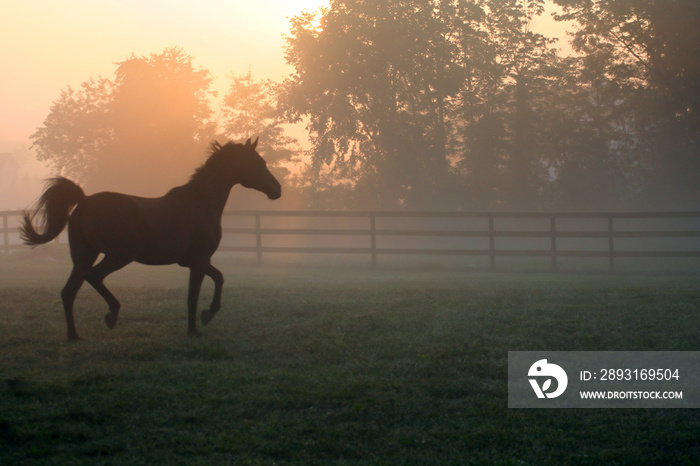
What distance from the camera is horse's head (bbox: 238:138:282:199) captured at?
7441mm

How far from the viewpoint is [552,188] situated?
30.8 metres

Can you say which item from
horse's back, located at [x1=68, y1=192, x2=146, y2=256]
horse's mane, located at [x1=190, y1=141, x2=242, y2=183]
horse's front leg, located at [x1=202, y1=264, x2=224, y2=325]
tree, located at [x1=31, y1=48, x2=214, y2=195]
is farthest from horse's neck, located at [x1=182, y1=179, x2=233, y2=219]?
tree, located at [x1=31, y1=48, x2=214, y2=195]

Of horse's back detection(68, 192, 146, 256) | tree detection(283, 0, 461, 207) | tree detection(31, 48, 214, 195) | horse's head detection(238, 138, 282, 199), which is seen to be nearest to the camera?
horse's back detection(68, 192, 146, 256)

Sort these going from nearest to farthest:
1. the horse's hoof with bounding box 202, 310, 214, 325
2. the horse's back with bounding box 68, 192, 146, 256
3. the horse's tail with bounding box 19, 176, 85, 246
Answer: the horse's back with bounding box 68, 192, 146, 256, the horse's tail with bounding box 19, 176, 85, 246, the horse's hoof with bounding box 202, 310, 214, 325

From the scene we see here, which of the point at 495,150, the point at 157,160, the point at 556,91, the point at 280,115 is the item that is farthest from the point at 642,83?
the point at 157,160

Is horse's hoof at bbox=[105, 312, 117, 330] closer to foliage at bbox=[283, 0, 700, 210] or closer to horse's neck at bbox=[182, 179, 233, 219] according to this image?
horse's neck at bbox=[182, 179, 233, 219]

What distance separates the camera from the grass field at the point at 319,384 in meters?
3.90

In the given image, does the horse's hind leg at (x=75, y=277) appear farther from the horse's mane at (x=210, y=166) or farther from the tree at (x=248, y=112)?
the tree at (x=248, y=112)

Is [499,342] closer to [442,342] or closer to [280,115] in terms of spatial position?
[442,342]

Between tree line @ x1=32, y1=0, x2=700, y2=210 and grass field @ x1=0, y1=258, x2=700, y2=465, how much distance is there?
70.7 ft

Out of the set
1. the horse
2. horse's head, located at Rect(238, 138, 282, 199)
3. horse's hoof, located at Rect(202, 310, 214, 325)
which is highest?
horse's head, located at Rect(238, 138, 282, 199)

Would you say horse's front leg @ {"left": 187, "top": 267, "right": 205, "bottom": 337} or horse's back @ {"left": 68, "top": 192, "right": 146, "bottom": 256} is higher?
horse's back @ {"left": 68, "top": 192, "right": 146, "bottom": 256}

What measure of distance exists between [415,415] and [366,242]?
88.5 ft

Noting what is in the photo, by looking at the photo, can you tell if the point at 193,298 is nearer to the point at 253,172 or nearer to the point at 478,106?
the point at 253,172
